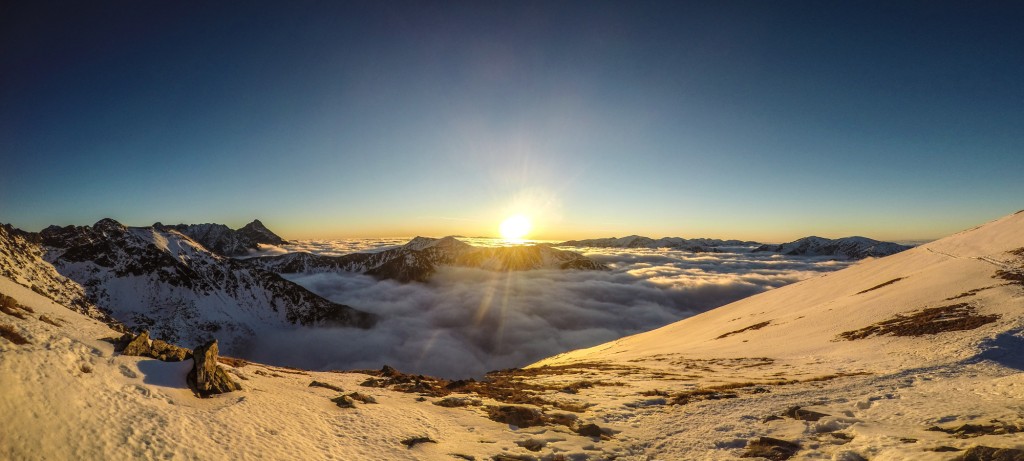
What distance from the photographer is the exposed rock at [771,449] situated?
1150 cm

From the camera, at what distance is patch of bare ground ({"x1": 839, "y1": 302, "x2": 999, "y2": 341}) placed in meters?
24.8

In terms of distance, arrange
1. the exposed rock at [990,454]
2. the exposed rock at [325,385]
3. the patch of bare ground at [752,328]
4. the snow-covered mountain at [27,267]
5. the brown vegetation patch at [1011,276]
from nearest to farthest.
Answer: the exposed rock at [990,454] → the exposed rock at [325,385] → the brown vegetation patch at [1011,276] → the patch of bare ground at [752,328] → the snow-covered mountain at [27,267]

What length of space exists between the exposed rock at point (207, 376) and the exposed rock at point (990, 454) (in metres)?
22.8

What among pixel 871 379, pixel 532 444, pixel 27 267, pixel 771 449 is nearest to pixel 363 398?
pixel 532 444

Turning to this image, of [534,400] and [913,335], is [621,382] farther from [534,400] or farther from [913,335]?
[913,335]

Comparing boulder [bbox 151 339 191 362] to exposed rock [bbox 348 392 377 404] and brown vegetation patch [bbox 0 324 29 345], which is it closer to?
brown vegetation patch [bbox 0 324 29 345]

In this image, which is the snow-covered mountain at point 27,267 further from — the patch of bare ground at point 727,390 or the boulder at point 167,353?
the patch of bare ground at point 727,390

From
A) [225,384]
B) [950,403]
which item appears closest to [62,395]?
[225,384]

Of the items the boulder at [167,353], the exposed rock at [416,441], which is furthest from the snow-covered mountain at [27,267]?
the exposed rock at [416,441]

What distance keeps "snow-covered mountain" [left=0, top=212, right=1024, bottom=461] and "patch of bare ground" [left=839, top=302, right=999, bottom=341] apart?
9.4 inches

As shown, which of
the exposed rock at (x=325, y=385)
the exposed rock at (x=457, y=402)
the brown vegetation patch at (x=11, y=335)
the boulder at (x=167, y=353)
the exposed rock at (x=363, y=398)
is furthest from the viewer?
the exposed rock at (x=325, y=385)

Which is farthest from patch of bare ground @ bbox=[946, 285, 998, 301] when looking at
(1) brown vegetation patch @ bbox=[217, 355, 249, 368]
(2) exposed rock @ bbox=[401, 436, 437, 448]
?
(1) brown vegetation patch @ bbox=[217, 355, 249, 368]

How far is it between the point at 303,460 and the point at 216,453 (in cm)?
223

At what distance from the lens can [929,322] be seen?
90.6 feet
